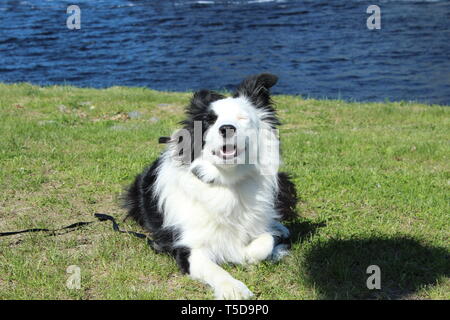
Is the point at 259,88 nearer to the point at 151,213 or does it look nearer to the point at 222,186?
the point at 222,186

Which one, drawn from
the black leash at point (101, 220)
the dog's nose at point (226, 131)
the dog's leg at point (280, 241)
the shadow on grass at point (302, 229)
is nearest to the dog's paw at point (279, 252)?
the dog's leg at point (280, 241)

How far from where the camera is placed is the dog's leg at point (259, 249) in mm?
4773

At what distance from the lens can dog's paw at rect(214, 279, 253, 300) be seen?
4172 millimetres

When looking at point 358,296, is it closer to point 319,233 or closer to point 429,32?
point 319,233

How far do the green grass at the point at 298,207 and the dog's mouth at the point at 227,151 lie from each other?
1.00m

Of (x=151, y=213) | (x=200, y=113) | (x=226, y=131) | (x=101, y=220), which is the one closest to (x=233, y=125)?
(x=226, y=131)

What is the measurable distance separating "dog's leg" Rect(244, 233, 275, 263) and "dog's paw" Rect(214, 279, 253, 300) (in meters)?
0.51

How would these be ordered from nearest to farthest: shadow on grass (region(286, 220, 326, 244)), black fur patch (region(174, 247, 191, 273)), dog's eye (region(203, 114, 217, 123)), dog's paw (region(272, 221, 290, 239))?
1. dog's eye (region(203, 114, 217, 123))
2. black fur patch (region(174, 247, 191, 273))
3. dog's paw (region(272, 221, 290, 239))
4. shadow on grass (region(286, 220, 326, 244))

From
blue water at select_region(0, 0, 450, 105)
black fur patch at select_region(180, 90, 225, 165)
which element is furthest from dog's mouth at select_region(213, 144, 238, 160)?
blue water at select_region(0, 0, 450, 105)

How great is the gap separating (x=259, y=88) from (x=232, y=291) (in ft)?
5.38

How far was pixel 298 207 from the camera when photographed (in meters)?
6.35

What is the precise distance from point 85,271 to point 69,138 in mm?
4781

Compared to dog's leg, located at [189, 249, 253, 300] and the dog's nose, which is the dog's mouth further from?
dog's leg, located at [189, 249, 253, 300]

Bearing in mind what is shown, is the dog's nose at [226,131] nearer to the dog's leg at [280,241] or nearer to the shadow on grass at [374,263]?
the dog's leg at [280,241]
